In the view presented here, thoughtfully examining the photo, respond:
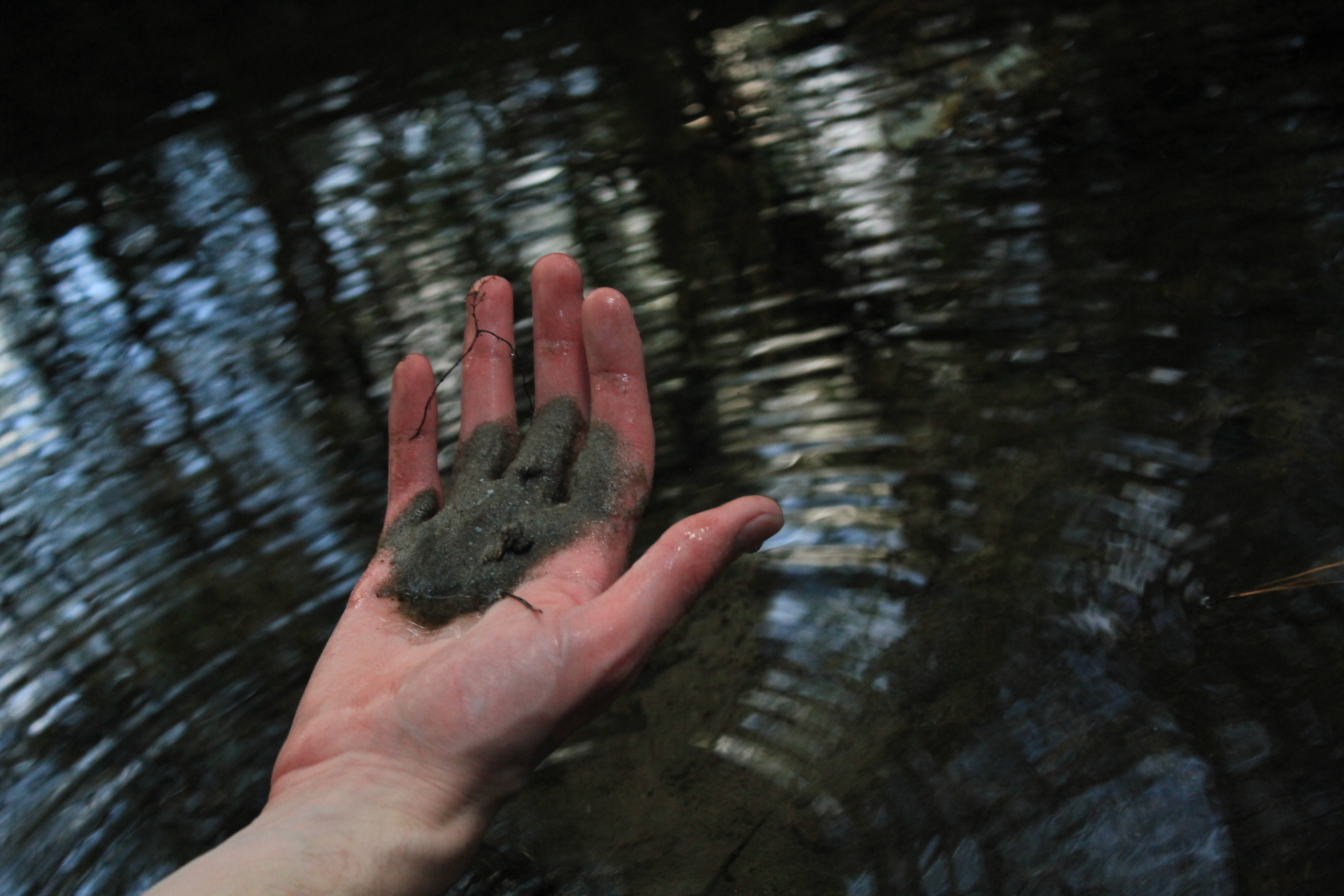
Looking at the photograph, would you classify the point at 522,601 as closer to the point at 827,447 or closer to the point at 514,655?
the point at 514,655

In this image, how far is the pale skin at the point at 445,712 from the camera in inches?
66.0

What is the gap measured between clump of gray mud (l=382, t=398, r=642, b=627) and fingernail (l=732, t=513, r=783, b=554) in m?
0.36

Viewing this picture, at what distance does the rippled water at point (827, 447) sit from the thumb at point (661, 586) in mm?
576

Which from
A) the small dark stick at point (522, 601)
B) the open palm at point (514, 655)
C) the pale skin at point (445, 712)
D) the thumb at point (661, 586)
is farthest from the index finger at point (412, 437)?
the thumb at point (661, 586)

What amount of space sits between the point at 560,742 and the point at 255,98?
598 cm

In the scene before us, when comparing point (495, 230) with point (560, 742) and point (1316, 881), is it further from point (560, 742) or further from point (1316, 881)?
point (1316, 881)

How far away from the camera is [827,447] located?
303 cm

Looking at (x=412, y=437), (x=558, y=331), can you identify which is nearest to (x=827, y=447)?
(x=558, y=331)

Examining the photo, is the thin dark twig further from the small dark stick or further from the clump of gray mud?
the small dark stick

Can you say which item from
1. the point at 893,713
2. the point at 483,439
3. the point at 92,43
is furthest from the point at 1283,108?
Answer: the point at 92,43

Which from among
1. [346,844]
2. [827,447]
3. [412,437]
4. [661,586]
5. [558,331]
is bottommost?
[827,447]

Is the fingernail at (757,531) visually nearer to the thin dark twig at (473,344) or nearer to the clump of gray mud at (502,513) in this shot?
the clump of gray mud at (502,513)

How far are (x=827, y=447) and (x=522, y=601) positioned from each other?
1.37 meters

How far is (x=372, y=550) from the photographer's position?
9.91ft
